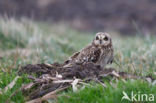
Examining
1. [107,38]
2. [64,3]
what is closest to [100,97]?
[107,38]

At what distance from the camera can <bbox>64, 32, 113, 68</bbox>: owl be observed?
277 inches

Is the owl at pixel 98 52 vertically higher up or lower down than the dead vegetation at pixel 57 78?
higher up

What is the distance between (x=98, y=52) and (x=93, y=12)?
22.3m

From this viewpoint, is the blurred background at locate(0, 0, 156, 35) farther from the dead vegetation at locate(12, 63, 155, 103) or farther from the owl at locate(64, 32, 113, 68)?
the dead vegetation at locate(12, 63, 155, 103)

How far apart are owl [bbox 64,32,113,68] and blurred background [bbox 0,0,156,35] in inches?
775

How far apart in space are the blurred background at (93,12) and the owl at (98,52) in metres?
19.7

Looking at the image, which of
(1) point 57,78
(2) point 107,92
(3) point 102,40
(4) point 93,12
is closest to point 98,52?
(3) point 102,40

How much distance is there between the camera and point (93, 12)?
95.5ft

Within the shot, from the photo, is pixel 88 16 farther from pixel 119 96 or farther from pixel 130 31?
pixel 119 96

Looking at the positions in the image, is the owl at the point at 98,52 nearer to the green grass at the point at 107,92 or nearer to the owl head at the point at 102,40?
the owl head at the point at 102,40

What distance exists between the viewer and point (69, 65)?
6.74 metres

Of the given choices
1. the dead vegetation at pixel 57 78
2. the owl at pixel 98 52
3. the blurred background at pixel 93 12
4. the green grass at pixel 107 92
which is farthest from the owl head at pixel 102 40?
the blurred background at pixel 93 12

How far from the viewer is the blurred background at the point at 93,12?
2739 centimetres

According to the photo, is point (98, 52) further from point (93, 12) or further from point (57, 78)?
point (93, 12)
